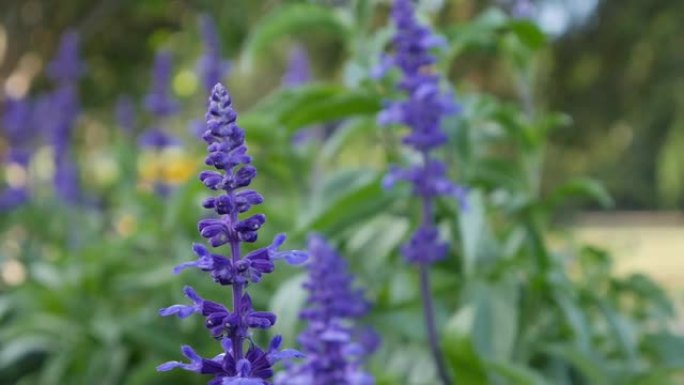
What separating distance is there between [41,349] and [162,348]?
56 centimetres

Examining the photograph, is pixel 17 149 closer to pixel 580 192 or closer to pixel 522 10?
pixel 522 10

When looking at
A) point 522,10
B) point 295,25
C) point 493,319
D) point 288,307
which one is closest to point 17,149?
point 295,25

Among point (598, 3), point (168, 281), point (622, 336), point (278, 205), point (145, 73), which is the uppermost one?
point (145, 73)

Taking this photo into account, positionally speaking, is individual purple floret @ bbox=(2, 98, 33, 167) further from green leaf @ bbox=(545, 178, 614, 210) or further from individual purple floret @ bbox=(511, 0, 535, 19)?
green leaf @ bbox=(545, 178, 614, 210)

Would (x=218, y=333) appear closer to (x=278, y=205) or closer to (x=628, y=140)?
(x=278, y=205)

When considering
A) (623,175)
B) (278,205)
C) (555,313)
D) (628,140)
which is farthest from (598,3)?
(623,175)

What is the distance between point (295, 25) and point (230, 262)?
72.5 inches

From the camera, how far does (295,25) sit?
2.74m

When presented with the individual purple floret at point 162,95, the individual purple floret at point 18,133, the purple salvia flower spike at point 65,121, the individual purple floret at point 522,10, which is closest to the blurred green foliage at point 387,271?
the individual purple floret at point 522,10

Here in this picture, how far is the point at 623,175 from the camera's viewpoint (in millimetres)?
21000

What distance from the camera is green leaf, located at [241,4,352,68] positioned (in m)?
2.70

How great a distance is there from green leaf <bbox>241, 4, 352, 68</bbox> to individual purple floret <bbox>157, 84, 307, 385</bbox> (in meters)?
1.77

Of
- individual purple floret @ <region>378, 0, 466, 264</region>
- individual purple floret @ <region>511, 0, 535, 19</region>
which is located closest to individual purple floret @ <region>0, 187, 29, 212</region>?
individual purple floret @ <region>511, 0, 535, 19</region>

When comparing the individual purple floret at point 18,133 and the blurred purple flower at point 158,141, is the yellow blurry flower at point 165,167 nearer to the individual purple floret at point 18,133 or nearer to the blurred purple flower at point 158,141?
the blurred purple flower at point 158,141
